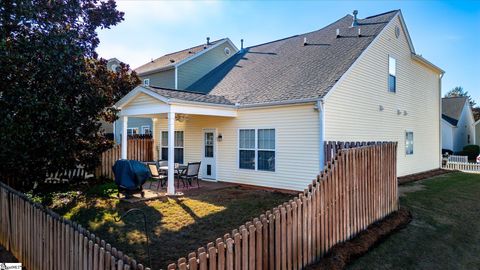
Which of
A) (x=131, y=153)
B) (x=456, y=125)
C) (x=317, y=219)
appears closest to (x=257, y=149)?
(x=317, y=219)

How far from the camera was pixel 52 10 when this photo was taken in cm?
816

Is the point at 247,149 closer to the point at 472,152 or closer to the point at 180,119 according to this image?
the point at 180,119

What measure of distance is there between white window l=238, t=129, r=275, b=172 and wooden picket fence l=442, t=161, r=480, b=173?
14.2 meters

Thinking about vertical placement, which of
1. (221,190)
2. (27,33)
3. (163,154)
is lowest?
(221,190)

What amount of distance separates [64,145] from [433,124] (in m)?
19.2

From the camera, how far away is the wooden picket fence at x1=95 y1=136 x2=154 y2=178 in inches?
545

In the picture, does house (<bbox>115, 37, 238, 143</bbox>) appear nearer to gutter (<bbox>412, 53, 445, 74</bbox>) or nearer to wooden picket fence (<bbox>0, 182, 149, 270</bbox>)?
gutter (<bbox>412, 53, 445, 74</bbox>)

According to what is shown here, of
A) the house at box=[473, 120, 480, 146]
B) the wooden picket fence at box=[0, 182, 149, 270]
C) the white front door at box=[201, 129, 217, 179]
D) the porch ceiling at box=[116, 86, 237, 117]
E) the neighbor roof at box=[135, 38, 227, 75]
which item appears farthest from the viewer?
the house at box=[473, 120, 480, 146]

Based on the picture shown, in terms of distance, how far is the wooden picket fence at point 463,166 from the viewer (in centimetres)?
1809

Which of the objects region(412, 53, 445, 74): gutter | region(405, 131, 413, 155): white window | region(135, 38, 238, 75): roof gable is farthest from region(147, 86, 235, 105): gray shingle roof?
region(412, 53, 445, 74): gutter

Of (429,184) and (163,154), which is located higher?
(163,154)

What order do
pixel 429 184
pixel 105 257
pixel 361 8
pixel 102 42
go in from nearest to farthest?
pixel 105 257, pixel 102 42, pixel 429 184, pixel 361 8

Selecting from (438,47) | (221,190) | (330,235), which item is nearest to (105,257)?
(330,235)

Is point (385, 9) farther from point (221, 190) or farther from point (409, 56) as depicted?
point (221, 190)
